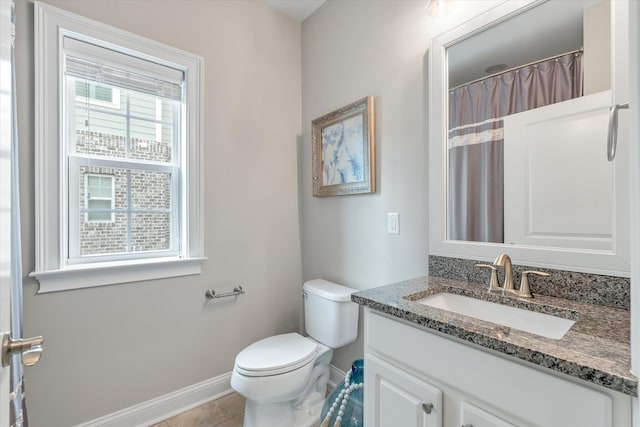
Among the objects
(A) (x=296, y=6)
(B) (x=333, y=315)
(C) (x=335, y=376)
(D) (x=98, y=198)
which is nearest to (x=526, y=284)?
(B) (x=333, y=315)

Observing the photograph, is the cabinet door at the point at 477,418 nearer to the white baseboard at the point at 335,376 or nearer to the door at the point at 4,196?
the door at the point at 4,196

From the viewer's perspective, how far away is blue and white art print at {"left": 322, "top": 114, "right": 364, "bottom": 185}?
1768 mm

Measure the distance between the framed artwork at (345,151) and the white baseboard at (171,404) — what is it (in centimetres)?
120

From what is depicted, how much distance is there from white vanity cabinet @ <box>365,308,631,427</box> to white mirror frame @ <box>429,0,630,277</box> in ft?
1.70

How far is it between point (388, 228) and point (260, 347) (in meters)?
0.95

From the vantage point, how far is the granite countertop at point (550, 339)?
23.3 inches

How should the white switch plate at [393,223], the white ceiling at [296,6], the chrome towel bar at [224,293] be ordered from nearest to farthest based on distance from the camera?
the white switch plate at [393,223] < the chrome towel bar at [224,293] < the white ceiling at [296,6]

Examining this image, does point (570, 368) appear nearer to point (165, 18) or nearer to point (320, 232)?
point (320, 232)

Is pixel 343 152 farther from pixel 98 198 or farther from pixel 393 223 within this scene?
pixel 98 198

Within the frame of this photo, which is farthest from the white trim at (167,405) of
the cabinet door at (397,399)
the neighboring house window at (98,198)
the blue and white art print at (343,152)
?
the blue and white art print at (343,152)

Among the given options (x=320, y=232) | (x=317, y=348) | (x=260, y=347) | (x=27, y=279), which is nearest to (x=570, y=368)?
(x=317, y=348)

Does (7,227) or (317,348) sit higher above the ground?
(7,227)

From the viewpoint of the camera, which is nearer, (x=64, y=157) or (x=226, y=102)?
(x=64, y=157)

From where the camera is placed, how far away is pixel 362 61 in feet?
5.78
